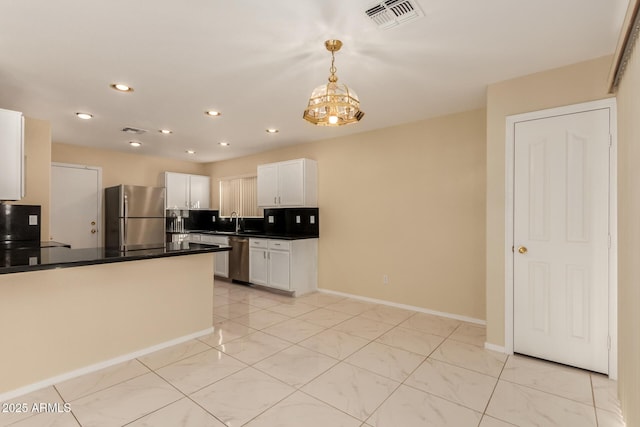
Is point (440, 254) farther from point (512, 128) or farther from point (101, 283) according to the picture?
point (101, 283)

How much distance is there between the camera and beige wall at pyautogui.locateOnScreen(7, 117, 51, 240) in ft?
12.1

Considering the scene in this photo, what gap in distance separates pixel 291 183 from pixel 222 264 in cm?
214

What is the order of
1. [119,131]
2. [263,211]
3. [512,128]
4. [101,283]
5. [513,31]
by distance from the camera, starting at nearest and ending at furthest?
1. [513,31]
2. [101,283]
3. [512,128]
4. [119,131]
5. [263,211]

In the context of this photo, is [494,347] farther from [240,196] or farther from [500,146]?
[240,196]

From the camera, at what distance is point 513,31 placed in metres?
2.10

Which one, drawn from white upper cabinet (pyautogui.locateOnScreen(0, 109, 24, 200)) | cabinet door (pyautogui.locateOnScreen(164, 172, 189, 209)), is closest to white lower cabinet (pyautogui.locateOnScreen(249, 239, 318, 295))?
cabinet door (pyautogui.locateOnScreen(164, 172, 189, 209))

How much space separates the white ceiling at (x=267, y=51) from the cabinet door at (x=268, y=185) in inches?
65.8

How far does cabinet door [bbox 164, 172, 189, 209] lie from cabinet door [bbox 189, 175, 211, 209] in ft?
0.32

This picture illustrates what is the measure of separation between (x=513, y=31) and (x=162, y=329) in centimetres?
378

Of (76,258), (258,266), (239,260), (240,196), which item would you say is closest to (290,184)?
(258,266)

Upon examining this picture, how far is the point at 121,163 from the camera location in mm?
5984

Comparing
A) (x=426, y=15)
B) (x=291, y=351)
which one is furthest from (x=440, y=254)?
(x=426, y=15)

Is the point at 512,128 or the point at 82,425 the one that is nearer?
the point at 82,425

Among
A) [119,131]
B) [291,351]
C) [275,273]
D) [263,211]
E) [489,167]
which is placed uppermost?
[119,131]
